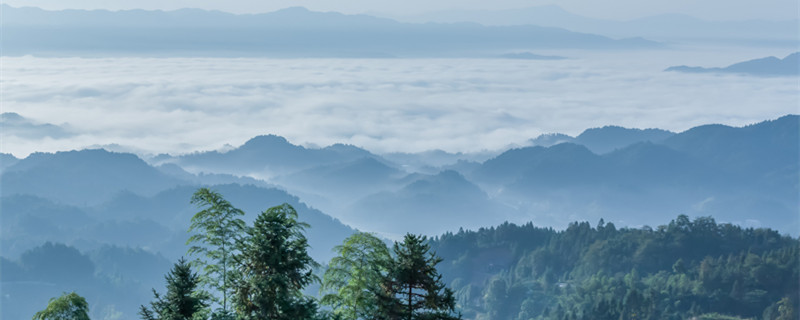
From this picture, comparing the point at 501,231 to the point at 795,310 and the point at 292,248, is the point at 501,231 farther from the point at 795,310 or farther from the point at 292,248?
the point at 292,248

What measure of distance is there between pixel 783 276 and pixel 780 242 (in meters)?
25.1

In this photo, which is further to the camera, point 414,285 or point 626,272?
point 626,272

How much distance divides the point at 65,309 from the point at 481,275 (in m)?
155

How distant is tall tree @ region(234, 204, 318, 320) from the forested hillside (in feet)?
313

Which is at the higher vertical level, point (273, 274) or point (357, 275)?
point (357, 275)

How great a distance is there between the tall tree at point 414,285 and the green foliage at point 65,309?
23.6 ft

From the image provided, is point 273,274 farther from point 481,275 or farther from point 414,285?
point 481,275

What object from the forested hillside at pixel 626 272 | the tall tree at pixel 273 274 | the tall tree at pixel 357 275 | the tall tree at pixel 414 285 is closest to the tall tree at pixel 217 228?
the tall tree at pixel 273 274

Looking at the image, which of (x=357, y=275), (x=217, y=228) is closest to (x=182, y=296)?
(x=217, y=228)

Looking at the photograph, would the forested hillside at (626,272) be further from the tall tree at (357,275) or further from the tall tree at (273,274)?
the tall tree at (273,274)

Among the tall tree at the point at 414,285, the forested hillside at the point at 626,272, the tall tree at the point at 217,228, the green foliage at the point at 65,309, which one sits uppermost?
the forested hillside at the point at 626,272

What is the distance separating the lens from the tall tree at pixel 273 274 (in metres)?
21.4

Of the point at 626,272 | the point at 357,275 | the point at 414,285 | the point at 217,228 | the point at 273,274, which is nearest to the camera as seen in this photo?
the point at 273,274

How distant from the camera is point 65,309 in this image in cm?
2148
